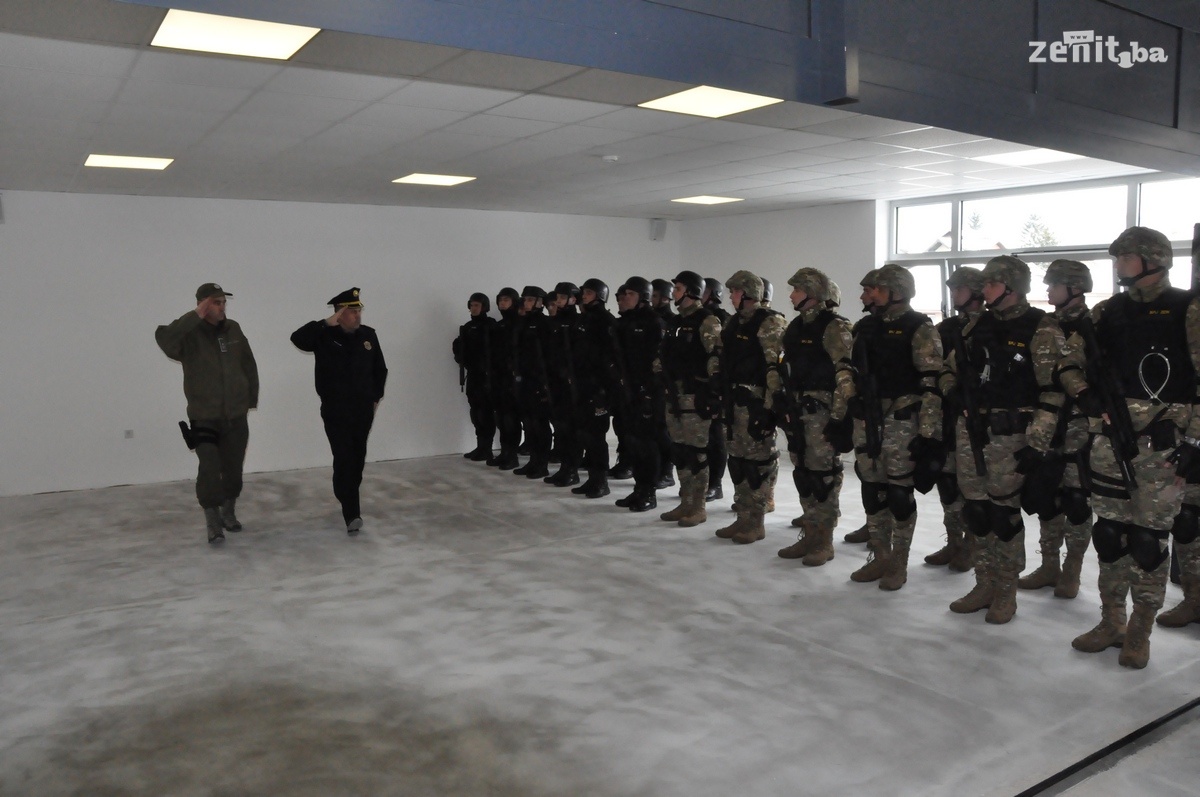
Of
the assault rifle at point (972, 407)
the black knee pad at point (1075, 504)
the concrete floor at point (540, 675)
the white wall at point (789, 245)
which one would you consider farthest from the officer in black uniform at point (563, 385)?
the black knee pad at point (1075, 504)

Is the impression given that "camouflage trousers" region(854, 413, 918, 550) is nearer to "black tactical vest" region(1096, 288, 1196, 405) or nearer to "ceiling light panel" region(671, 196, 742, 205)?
"black tactical vest" region(1096, 288, 1196, 405)

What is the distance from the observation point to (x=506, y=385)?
838cm

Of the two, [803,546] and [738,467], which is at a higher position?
[738,467]

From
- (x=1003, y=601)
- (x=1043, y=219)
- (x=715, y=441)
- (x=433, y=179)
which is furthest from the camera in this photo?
(x=1043, y=219)

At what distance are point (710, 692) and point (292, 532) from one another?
375 cm

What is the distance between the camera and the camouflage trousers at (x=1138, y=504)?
3.47m

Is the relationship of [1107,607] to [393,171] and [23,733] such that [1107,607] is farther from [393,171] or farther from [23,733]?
[393,171]

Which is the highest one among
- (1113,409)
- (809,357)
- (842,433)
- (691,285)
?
(691,285)

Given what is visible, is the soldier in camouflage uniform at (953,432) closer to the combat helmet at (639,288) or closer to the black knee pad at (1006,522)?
the black knee pad at (1006,522)

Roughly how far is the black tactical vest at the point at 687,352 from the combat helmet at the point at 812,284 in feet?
3.18

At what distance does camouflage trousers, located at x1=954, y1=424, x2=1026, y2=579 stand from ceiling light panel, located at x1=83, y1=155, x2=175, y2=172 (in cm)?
545

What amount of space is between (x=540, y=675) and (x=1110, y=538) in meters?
2.48

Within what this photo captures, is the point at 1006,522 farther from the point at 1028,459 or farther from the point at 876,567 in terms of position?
the point at 876,567

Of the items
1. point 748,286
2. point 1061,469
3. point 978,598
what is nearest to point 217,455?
point 748,286
